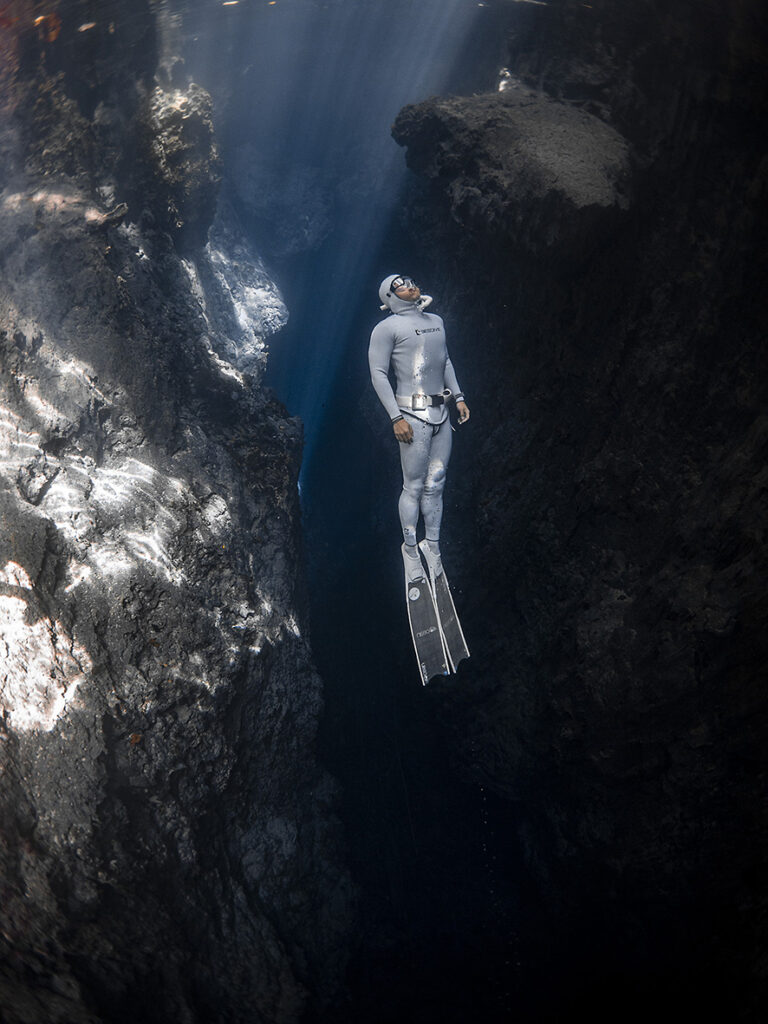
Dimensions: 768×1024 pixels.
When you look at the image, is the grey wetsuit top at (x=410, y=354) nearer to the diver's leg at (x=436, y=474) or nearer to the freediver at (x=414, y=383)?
the freediver at (x=414, y=383)

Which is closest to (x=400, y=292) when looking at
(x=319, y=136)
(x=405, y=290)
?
(x=405, y=290)

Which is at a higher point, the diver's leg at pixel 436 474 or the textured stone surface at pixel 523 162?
the textured stone surface at pixel 523 162

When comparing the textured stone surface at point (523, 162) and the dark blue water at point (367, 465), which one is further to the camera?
the dark blue water at point (367, 465)

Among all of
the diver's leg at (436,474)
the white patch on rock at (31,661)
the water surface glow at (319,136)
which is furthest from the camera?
the water surface glow at (319,136)

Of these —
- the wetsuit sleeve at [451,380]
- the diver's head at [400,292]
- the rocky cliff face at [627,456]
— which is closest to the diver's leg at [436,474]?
the wetsuit sleeve at [451,380]

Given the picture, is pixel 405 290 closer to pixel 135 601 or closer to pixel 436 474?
pixel 436 474

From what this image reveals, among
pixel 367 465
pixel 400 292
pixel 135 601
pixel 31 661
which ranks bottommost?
pixel 367 465

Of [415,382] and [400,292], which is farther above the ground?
[400,292]
